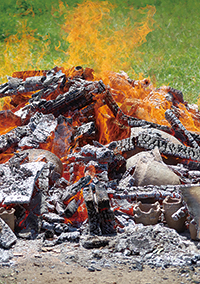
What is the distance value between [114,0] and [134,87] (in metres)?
10.4

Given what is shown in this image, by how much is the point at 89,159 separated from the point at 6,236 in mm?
1992

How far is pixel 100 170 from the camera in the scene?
17.6 ft

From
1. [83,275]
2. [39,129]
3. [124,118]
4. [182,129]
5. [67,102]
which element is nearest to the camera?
[83,275]

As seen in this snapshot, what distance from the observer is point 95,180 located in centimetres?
488

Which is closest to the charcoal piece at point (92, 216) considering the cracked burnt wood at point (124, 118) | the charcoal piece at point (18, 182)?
the charcoal piece at point (18, 182)

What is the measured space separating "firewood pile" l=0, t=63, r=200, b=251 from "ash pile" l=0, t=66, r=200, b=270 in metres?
0.02

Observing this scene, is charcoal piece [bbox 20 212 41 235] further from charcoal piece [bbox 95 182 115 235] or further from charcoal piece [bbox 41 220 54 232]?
charcoal piece [bbox 95 182 115 235]

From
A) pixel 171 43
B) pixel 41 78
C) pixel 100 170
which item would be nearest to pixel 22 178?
pixel 100 170

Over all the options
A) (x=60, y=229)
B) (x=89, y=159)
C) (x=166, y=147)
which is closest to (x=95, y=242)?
(x=60, y=229)

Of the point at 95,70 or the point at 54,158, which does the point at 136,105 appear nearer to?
the point at 95,70

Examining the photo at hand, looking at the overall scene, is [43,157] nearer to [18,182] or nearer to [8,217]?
[18,182]

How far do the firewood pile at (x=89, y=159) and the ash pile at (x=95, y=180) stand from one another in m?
0.02

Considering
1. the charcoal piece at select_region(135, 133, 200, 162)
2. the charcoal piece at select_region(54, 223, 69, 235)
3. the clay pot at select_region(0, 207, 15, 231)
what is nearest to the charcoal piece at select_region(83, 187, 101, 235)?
the charcoal piece at select_region(54, 223, 69, 235)

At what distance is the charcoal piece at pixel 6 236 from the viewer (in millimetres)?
4016
